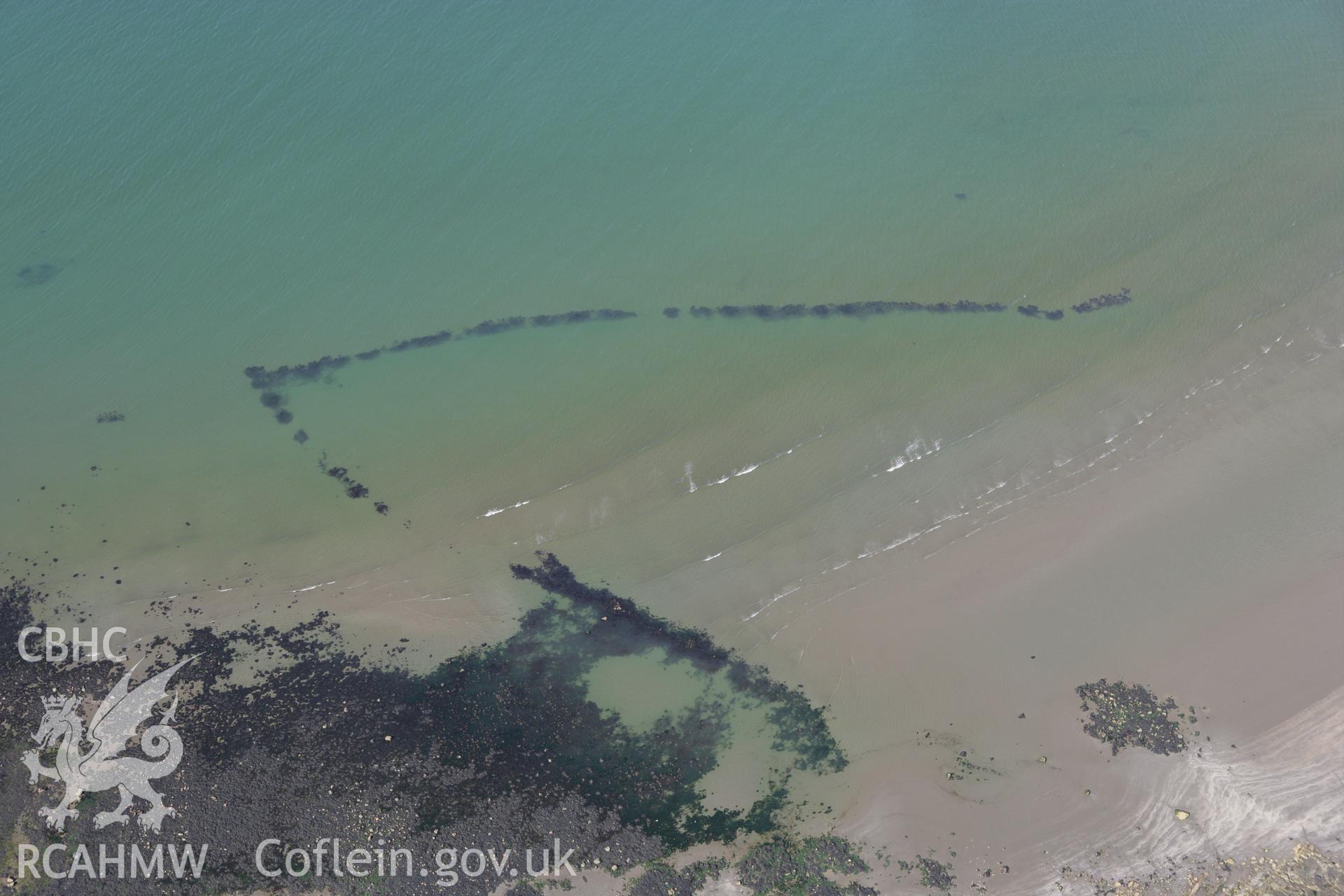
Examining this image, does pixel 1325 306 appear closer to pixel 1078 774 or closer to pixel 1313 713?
pixel 1313 713

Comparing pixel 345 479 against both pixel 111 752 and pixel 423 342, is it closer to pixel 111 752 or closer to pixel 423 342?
pixel 423 342

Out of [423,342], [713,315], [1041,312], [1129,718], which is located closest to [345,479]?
[423,342]

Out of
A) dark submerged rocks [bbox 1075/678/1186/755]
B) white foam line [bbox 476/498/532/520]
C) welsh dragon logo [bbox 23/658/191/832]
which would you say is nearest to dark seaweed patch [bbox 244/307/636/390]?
white foam line [bbox 476/498/532/520]

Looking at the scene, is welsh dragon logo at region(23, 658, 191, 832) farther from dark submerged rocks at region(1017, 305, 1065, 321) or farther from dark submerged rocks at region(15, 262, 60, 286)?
dark submerged rocks at region(1017, 305, 1065, 321)

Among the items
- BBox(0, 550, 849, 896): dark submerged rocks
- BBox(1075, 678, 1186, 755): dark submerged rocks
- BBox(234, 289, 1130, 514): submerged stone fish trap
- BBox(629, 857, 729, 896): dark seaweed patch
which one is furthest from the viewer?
BBox(234, 289, 1130, 514): submerged stone fish trap

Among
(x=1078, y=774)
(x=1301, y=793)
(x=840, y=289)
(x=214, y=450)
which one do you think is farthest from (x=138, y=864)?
(x=1301, y=793)

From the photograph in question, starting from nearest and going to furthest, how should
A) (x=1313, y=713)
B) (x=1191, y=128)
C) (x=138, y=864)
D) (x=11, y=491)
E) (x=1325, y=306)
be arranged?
(x=138, y=864) < (x=1313, y=713) < (x=11, y=491) < (x=1325, y=306) < (x=1191, y=128)

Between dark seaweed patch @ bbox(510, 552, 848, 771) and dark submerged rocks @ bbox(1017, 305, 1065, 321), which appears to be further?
dark submerged rocks @ bbox(1017, 305, 1065, 321)
